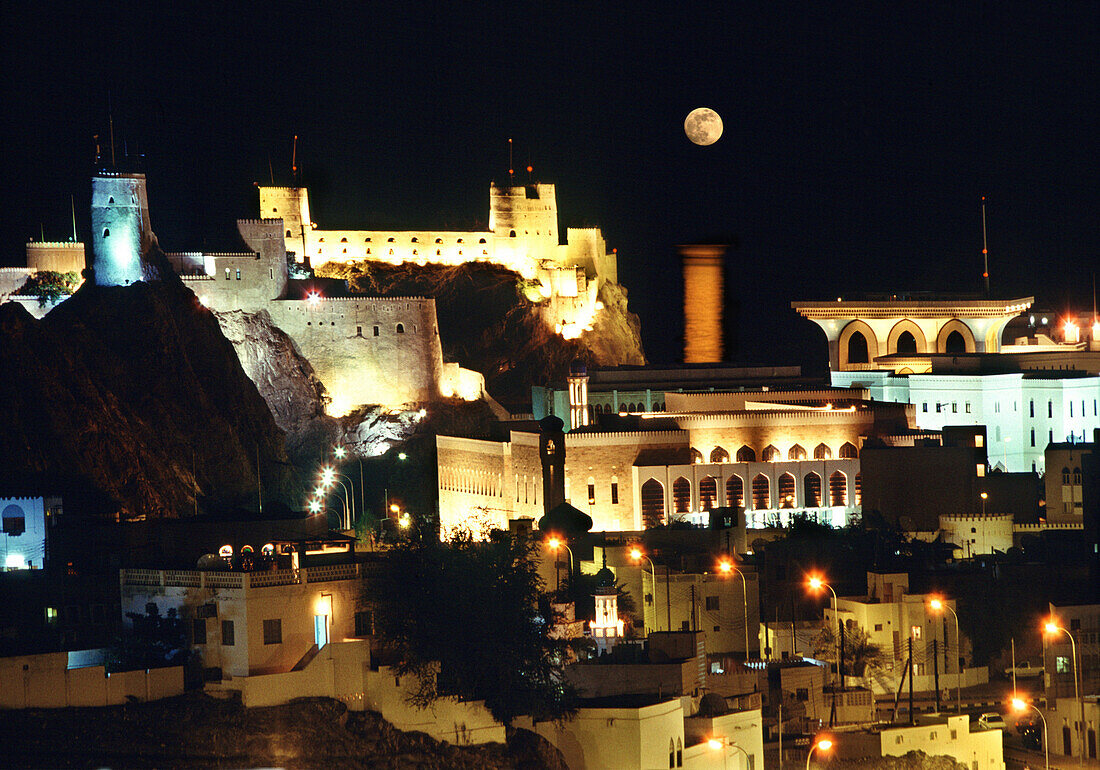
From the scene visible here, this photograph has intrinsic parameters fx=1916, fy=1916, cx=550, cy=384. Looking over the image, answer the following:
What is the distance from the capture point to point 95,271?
75625mm

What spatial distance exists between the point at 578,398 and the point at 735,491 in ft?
21.3

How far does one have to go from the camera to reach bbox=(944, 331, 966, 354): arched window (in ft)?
270

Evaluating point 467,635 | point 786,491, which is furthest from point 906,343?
point 467,635

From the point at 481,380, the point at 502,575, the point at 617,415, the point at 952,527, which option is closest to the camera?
the point at 502,575

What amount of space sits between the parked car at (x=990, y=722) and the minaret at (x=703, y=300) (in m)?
52.9

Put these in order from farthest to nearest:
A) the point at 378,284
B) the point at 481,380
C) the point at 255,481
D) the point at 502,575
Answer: the point at 378,284 → the point at 481,380 → the point at 255,481 → the point at 502,575

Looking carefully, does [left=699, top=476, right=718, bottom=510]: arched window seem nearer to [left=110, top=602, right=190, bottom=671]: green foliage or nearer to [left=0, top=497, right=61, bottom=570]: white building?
[left=0, top=497, right=61, bottom=570]: white building

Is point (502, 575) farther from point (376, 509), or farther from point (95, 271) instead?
point (95, 271)

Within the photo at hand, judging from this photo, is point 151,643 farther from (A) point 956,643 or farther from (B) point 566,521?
(A) point 956,643

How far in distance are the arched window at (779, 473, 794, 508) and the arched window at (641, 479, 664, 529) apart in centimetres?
429

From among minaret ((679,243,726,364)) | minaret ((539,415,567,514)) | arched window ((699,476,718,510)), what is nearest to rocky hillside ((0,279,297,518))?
minaret ((539,415,567,514))

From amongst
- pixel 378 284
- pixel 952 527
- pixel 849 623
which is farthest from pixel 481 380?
pixel 849 623

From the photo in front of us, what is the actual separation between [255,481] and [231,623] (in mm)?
31891

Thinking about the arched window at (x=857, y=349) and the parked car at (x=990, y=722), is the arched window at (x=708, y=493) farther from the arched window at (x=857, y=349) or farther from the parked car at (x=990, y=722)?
the arched window at (x=857, y=349)
